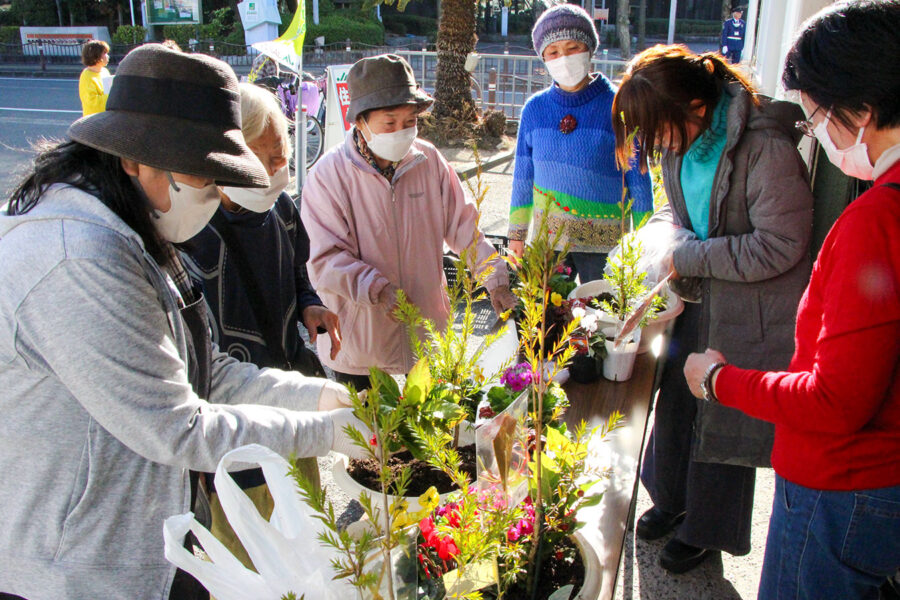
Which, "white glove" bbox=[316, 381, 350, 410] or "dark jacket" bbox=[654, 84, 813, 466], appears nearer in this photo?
"white glove" bbox=[316, 381, 350, 410]

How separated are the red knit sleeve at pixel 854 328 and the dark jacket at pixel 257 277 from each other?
4.45ft

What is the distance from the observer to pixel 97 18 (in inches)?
1067

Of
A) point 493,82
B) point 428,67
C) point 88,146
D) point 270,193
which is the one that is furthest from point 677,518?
point 428,67

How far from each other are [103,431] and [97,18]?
1227 inches

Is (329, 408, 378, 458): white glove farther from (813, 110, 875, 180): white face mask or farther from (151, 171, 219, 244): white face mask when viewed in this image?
(813, 110, 875, 180): white face mask

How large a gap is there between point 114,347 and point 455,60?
9.95 metres

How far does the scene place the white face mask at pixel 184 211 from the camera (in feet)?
3.98

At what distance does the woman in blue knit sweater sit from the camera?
2861 mm

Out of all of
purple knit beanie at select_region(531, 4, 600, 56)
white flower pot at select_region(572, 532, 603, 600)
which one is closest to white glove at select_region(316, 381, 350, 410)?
white flower pot at select_region(572, 532, 603, 600)

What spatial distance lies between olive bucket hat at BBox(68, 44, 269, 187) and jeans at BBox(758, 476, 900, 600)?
123cm

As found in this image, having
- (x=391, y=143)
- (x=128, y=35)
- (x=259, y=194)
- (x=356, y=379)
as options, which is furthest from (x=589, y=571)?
(x=128, y=35)

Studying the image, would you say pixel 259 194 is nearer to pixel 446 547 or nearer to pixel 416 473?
pixel 416 473

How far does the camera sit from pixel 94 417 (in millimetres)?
1110

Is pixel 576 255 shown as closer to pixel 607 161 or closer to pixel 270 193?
pixel 607 161
